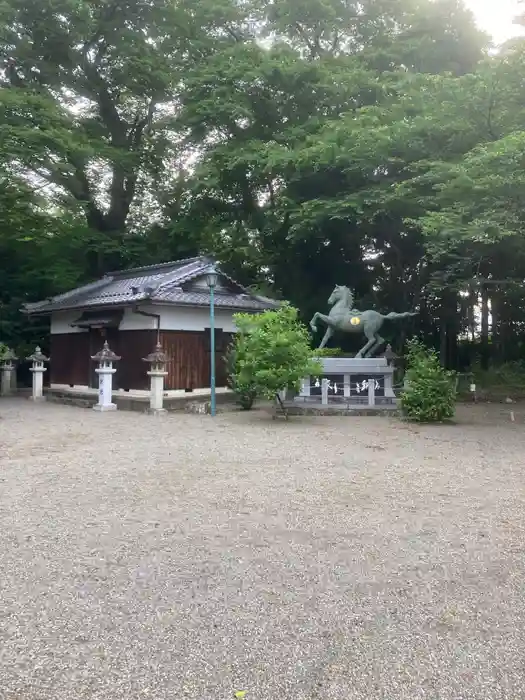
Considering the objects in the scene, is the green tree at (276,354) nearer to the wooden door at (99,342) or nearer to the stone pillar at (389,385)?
the stone pillar at (389,385)

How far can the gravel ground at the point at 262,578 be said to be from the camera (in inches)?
108

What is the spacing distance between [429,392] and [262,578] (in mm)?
8548

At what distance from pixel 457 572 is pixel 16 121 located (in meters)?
17.6

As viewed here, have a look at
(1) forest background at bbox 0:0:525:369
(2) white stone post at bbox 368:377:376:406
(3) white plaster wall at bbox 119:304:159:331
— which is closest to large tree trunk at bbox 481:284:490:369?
(1) forest background at bbox 0:0:525:369

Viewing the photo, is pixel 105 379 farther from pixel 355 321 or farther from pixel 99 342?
pixel 355 321

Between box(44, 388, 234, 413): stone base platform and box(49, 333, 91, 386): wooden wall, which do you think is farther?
box(49, 333, 91, 386): wooden wall

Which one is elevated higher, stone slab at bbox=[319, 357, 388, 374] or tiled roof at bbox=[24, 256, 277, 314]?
tiled roof at bbox=[24, 256, 277, 314]

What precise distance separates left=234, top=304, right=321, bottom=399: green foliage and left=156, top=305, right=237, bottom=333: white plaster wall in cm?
387

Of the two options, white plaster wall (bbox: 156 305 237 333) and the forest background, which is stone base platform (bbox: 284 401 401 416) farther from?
the forest background

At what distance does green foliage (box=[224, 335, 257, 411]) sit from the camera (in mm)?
12225

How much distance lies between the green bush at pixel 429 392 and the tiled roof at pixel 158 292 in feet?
19.8

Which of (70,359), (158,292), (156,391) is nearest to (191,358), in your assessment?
(156,391)

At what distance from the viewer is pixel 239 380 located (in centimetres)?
1230

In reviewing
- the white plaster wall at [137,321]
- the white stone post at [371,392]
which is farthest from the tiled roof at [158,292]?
the white stone post at [371,392]
